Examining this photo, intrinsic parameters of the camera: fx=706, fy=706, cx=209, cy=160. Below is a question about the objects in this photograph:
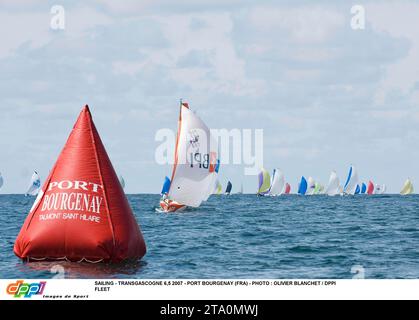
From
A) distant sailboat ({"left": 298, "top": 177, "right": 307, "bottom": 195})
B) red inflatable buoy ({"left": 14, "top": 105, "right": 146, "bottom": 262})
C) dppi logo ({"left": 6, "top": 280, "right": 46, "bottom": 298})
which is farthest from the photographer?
distant sailboat ({"left": 298, "top": 177, "right": 307, "bottom": 195})

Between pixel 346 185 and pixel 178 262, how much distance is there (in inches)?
6136

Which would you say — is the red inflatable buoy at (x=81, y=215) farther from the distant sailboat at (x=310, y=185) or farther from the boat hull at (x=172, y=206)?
the distant sailboat at (x=310, y=185)

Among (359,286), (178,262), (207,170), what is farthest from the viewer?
(207,170)

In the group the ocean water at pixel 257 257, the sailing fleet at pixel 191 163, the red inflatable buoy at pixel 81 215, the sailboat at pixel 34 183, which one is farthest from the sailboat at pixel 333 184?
the red inflatable buoy at pixel 81 215

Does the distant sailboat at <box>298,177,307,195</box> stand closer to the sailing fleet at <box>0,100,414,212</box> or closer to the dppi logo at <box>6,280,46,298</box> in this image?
the sailing fleet at <box>0,100,414,212</box>

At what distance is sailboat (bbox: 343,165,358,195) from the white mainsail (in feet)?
377

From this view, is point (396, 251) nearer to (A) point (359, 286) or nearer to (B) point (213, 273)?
(B) point (213, 273)

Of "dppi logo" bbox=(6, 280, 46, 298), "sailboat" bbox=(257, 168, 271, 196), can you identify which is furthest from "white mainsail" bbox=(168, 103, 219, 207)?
"sailboat" bbox=(257, 168, 271, 196)

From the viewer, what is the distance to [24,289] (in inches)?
412

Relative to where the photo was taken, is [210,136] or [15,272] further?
[210,136]

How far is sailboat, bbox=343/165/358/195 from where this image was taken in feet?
576

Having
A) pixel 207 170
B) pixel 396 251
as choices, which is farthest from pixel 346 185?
pixel 396 251

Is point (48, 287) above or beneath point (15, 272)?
above
